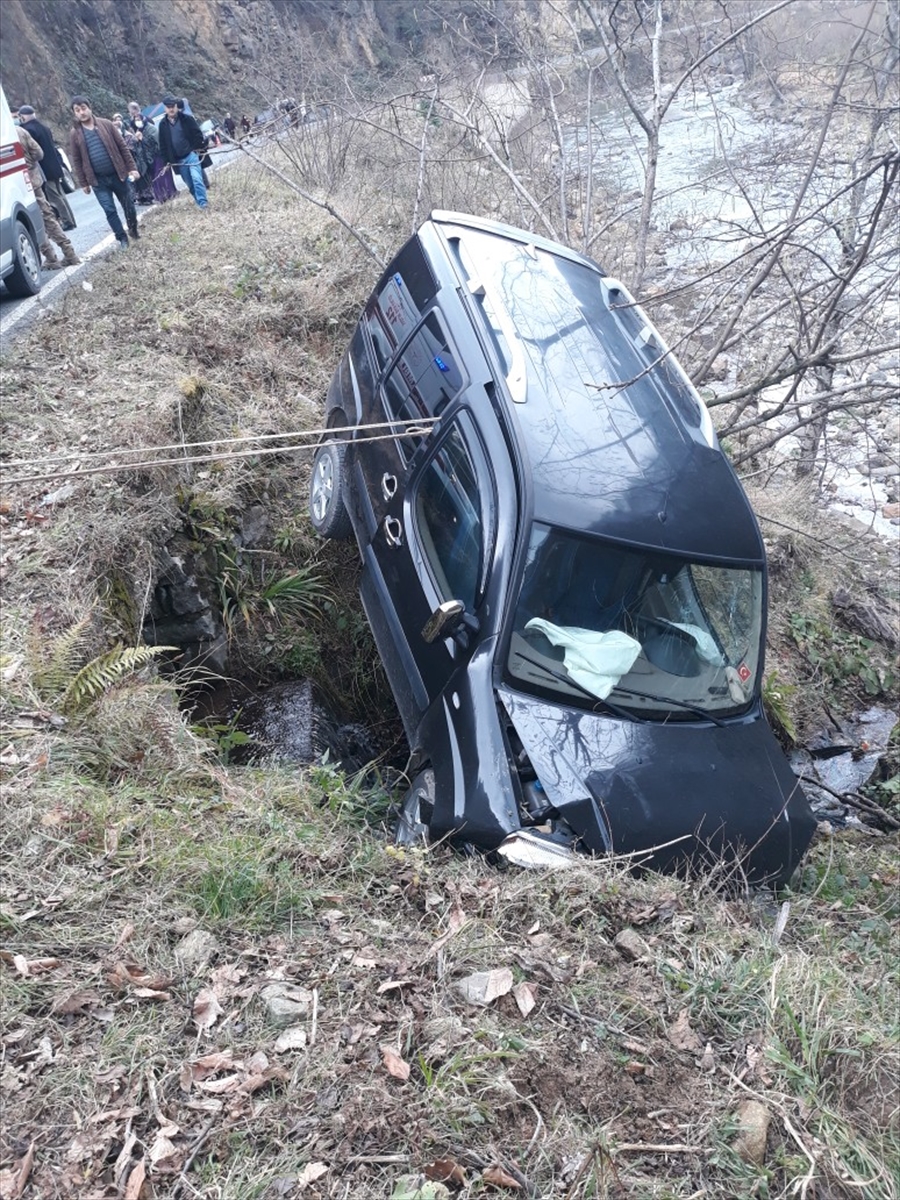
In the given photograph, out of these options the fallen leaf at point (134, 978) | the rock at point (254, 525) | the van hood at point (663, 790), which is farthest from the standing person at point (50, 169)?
the fallen leaf at point (134, 978)

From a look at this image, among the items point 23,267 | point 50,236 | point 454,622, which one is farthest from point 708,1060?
point 50,236

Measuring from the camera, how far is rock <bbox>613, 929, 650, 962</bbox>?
3016 millimetres

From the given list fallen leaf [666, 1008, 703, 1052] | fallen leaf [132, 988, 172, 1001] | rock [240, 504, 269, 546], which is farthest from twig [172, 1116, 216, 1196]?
rock [240, 504, 269, 546]

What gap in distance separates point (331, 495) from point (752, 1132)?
13.4 feet

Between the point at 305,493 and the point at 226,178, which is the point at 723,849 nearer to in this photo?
the point at 305,493

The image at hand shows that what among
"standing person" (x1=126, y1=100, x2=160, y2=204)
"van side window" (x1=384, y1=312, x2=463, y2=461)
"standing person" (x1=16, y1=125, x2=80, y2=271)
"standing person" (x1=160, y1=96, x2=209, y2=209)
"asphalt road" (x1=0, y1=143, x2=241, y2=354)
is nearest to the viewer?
"van side window" (x1=384, y1=312, x2=463, y2=461)

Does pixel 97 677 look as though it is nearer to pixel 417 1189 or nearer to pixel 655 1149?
pixel 417 1189

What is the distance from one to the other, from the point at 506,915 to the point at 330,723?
2.58m

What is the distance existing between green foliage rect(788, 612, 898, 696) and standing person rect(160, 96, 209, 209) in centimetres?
983

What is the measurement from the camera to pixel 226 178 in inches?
556

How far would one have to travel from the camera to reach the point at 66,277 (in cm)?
898

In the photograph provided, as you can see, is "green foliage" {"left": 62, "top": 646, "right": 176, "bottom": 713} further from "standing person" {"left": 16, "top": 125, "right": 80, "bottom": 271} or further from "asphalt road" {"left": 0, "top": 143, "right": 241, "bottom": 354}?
"standing person" {"left": 16, "top": 125, "right": 80, "bottom": 271}

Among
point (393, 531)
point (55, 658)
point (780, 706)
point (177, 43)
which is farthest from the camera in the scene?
point (177, 43)

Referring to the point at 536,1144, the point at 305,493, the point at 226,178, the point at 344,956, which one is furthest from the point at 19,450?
the point at 226,178
